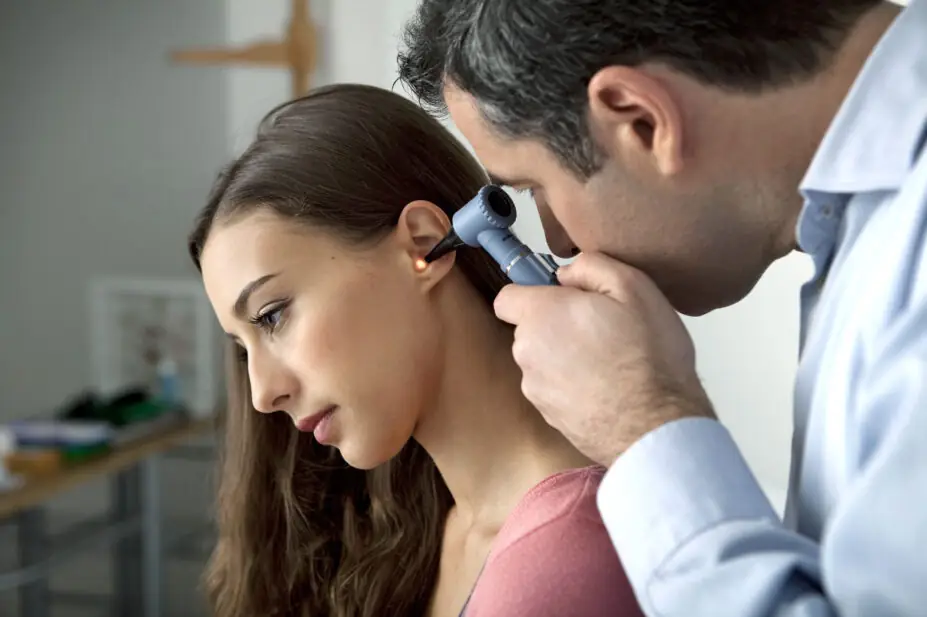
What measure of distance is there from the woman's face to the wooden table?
4.10ft

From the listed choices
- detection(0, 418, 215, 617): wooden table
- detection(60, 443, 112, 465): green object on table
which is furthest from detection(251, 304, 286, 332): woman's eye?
detection(60, 443, 112, 465): green object on table

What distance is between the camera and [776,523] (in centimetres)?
61

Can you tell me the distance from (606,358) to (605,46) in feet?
0.69

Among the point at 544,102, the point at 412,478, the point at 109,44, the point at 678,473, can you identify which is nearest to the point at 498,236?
the point at 544,102

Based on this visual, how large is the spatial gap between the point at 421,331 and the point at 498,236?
7.2 inches

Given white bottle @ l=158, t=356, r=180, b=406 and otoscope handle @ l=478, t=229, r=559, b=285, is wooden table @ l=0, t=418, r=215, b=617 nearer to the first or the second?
white bottle @ l=158, t=356, r=180, b=406

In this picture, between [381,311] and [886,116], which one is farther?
[381,311]

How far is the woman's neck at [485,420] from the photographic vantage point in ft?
3.24

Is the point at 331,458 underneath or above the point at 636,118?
underneath

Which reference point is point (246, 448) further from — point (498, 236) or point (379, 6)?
point (379, 6)

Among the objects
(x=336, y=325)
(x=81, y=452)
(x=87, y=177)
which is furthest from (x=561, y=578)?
(x=87, y=177)

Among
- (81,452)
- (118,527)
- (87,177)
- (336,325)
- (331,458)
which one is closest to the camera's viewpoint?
(336,325)

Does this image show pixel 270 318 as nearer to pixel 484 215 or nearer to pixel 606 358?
pixel 484 215

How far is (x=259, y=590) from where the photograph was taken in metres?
1.28
